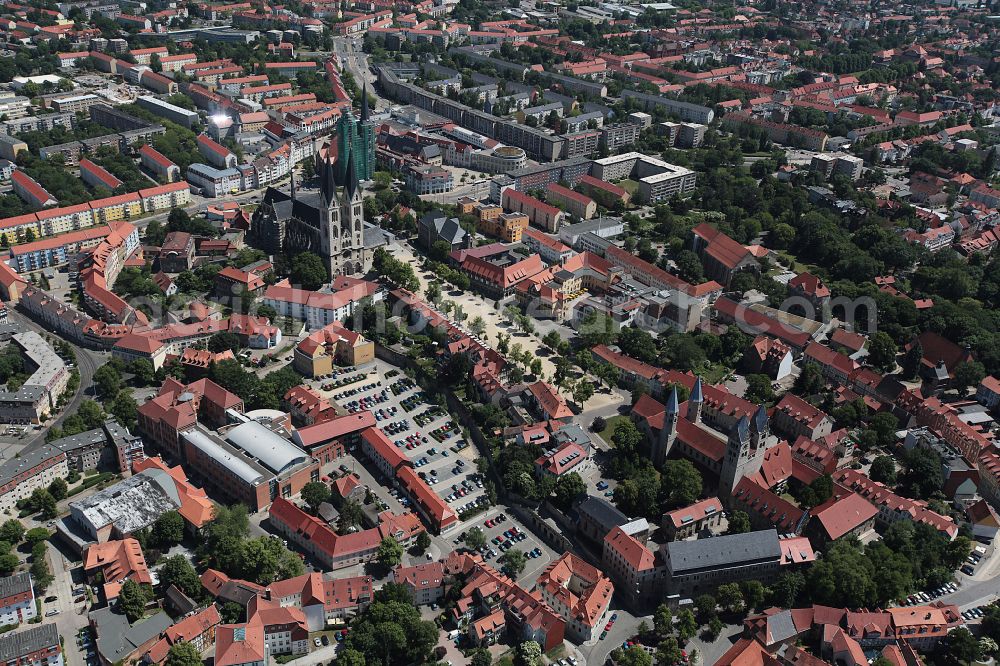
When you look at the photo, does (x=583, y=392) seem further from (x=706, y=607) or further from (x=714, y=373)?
(x=706, y=607)

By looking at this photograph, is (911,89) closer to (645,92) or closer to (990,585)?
(645,92)

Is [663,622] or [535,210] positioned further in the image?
[535,210]

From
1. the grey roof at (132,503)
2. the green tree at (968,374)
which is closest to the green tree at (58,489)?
the grey roof at (132,503)

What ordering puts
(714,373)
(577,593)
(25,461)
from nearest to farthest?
(577,593), (25,461), (714,373)

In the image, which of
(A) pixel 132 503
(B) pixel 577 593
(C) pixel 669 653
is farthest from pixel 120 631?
(C) pixel 669 653

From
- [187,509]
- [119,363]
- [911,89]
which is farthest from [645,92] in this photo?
[187,509]
